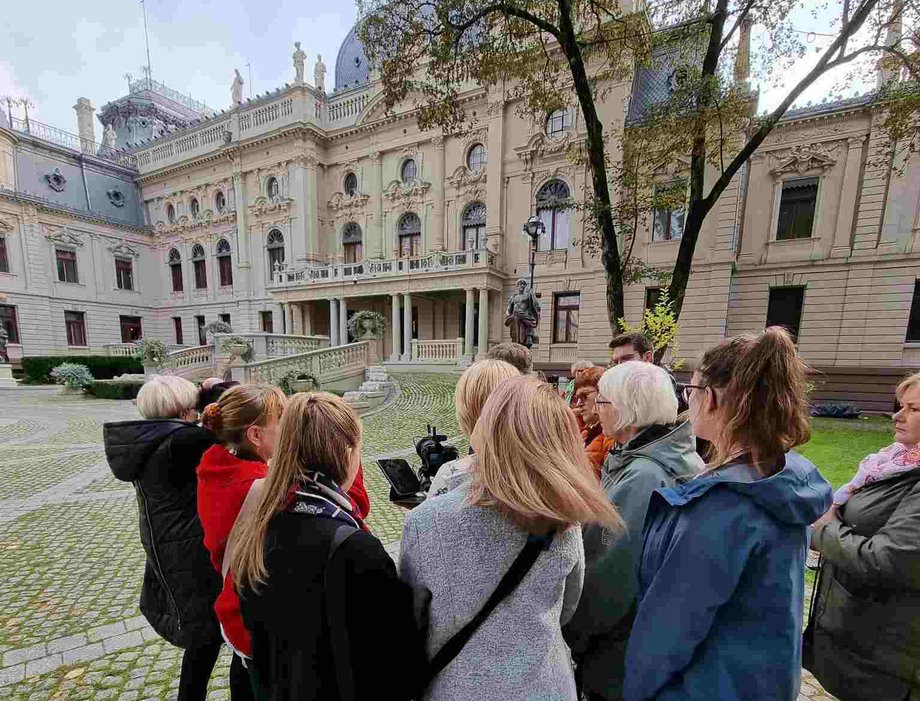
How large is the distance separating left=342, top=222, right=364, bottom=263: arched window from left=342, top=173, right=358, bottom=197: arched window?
191 cm

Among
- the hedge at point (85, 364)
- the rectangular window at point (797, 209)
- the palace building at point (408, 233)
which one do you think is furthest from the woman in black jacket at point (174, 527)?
the hedge at point (85, 364)

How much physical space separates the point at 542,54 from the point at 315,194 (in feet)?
61.1

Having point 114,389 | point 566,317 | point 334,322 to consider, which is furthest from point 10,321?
point 566,317

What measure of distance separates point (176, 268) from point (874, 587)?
119 feet

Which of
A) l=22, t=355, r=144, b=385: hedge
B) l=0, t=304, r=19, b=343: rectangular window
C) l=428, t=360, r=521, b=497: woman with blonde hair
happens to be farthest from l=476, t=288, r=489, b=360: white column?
l=0, t=304, r=19, b=343: rectangular window

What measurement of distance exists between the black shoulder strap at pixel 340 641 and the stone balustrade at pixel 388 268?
17017 mm

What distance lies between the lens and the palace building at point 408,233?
14.1 metres

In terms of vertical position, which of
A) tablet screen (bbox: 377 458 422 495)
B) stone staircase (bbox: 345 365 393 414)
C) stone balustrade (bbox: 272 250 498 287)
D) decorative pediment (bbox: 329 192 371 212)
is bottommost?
stone staircase (bbox: 345 365 393 414)

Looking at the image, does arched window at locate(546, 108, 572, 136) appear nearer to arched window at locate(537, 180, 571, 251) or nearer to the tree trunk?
arched window at locate(537, 180, 571, 251)

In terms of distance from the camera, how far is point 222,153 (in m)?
24.8

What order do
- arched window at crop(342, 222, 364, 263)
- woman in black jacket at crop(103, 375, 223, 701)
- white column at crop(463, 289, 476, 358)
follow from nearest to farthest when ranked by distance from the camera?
woman in black jacket at crop(103, 375, 223, 701) < white column at crop(463, 289, 476, 358) < arched window at crop(342, 222, 364, 263)

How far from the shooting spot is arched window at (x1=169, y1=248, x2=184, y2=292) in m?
28.5

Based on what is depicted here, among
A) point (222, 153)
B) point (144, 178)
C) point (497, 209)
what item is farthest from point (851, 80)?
point (144, 178)

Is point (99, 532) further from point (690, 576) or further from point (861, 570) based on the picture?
point (861, 570)
